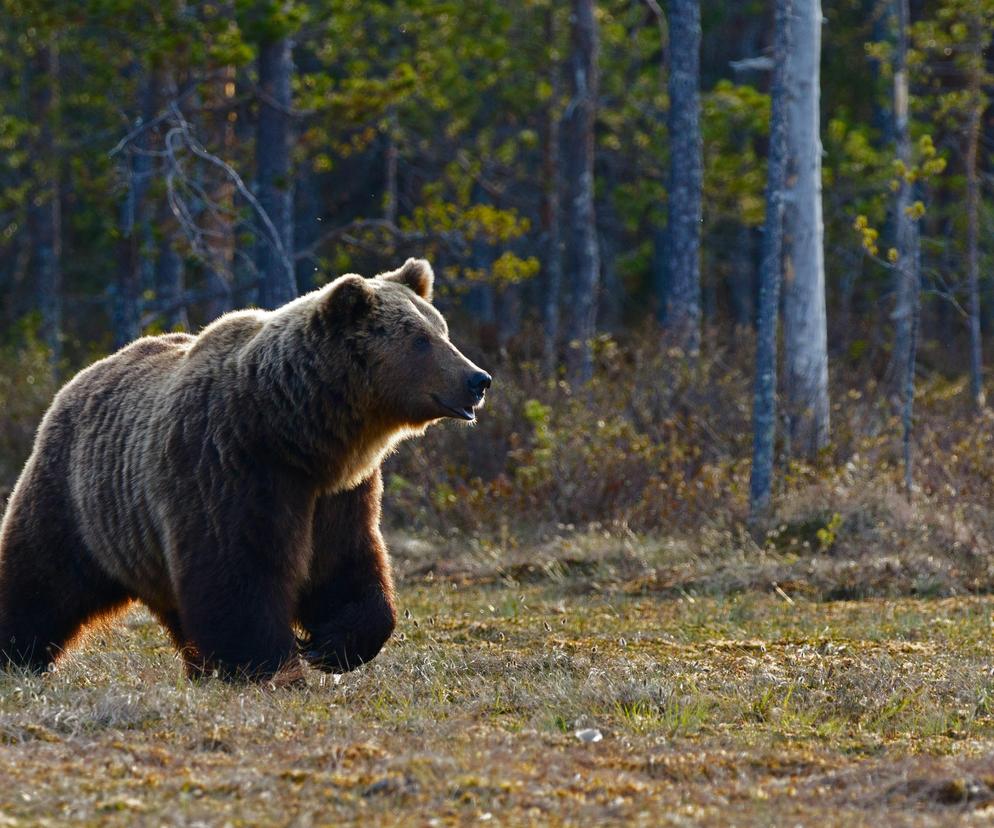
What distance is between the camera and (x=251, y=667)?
6113 mm

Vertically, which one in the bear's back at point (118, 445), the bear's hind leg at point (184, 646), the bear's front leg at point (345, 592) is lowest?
the bear's hind leg at point (184, 646)

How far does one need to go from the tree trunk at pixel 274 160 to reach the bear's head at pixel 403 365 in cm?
785

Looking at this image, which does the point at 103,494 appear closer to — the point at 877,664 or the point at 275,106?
the point at 877,664

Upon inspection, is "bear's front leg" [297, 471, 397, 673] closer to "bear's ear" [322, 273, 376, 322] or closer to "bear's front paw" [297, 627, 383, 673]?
"bear's front paw" [297, 627, 383, 673]

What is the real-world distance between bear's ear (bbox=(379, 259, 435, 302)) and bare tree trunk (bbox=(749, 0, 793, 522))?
401cm

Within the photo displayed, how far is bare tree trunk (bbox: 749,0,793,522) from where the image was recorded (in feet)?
34.4

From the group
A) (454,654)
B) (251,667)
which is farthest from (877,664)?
(251,667)

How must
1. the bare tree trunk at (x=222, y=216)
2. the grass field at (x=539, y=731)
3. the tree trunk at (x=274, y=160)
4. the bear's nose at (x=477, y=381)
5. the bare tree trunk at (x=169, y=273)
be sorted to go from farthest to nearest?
the bare tree trunk at (x=169, y=273), the bare tree trunk at (x=222, y=216), the tree trunk at (x=274, y=160), the bear's nose at (x=477, y=381), the grass field at (x=539, y=731)

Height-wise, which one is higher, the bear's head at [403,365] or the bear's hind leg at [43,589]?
the bear's head at [403,365]

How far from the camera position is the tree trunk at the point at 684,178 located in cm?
1582

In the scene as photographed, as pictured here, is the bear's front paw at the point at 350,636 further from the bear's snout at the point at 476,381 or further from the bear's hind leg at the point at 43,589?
the bear's hind leg at the point at 43,589

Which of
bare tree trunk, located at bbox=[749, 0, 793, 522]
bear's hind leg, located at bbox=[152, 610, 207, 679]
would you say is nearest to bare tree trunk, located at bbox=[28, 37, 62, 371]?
bare tree trunk, located at bbox=[749, 0, 793, 522]

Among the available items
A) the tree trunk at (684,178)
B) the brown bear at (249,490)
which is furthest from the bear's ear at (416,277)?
the tree trunk at (684,178)

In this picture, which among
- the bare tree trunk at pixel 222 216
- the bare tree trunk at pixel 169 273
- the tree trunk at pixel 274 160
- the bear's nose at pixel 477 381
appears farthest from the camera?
the bare tree trunk at pixel 169 273
